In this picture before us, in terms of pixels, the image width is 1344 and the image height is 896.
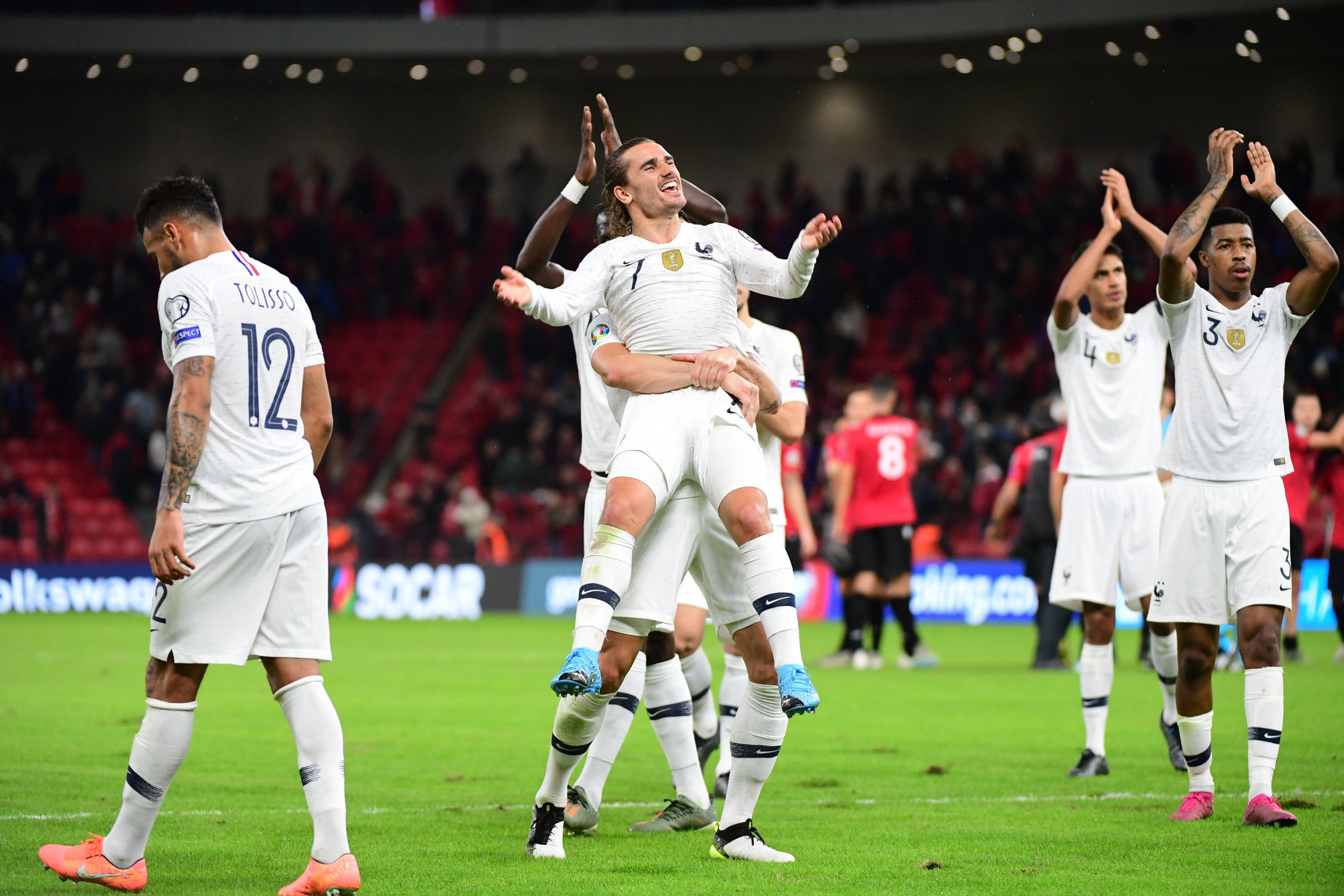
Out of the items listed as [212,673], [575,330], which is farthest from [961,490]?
[575,330]

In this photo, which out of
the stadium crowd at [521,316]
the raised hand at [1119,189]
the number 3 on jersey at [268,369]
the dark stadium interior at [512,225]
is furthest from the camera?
the dark stadium interior at [512,225]

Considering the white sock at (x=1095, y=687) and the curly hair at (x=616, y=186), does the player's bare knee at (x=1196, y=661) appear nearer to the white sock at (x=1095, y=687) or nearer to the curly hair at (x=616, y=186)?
the white sock at (x=1095, y=687)

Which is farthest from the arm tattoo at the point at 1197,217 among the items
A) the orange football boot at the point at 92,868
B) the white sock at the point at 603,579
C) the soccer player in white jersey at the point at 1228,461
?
the orange football boot at the point at 92,868

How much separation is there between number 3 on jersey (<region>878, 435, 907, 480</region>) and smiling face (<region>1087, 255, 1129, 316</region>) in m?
6.44

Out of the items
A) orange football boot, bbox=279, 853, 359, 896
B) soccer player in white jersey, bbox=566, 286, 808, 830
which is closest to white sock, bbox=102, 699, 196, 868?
orange football boot, bbox=279, 853, 359, 896

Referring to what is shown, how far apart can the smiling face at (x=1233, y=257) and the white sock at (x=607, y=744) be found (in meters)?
3.24

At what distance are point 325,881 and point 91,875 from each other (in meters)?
0.86

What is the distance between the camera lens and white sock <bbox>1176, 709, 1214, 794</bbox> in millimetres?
6930

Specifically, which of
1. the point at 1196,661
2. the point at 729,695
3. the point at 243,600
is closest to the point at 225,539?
the point at 243,600

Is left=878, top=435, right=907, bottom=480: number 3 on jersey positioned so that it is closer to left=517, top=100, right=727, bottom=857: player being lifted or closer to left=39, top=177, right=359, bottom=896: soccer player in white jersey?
left=517, top=100, right=727, bottom=857: player being lifted

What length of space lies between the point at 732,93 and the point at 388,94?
8466 mm

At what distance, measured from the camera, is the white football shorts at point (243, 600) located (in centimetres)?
525

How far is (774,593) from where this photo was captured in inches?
224

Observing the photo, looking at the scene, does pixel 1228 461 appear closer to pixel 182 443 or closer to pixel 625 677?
pixel 625 677
